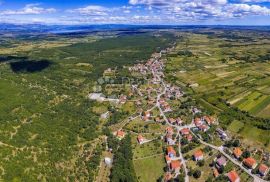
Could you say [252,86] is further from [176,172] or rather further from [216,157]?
[176,172]

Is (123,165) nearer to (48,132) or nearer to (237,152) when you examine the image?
(48,132)

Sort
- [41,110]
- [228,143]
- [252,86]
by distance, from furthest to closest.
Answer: [252,86]
[41,110]
[228,143]

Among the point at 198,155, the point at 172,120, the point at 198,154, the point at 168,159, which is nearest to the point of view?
the point at 168,159

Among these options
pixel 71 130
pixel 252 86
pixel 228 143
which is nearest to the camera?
pixel 228 143

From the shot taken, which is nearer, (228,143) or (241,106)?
(228,143)

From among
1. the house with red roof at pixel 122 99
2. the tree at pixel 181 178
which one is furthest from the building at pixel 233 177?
the house with red roof at pixel 122 99

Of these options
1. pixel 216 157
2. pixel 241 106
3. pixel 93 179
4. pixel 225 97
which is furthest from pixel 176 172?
pixel 225 97

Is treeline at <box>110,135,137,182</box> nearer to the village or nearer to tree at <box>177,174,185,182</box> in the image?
the village

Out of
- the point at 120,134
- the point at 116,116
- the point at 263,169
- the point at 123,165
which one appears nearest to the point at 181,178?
the point at 123,165
